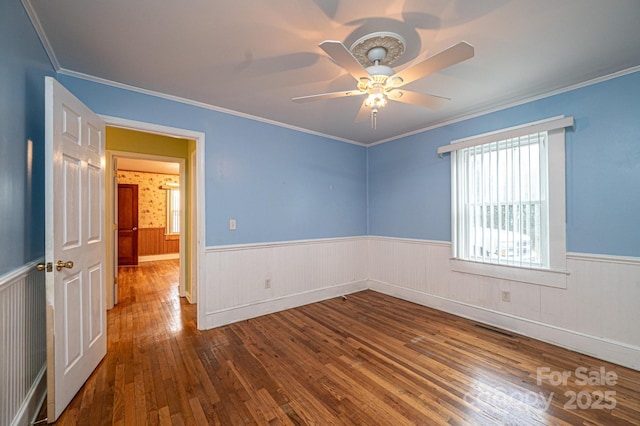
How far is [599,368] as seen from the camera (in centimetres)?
227

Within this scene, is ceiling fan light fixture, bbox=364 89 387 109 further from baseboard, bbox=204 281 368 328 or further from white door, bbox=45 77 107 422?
baseboard, bbox=204 281 368 328

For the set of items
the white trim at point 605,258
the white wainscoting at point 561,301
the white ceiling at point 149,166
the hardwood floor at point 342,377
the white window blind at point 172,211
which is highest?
the white ceiling at point 149,166

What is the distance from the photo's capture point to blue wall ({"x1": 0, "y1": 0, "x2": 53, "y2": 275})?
1.44 meters

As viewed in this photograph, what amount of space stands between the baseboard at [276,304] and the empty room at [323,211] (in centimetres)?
3

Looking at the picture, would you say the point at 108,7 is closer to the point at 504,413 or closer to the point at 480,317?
the point at 504,413

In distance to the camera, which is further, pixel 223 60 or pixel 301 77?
pixel 301 77

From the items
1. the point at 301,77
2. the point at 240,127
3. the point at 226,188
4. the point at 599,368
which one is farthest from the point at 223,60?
the point at 599,368

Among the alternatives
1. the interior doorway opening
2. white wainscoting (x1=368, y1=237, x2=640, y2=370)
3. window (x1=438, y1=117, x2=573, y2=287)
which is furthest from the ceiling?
the interior doorway opening

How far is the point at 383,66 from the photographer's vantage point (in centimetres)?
181

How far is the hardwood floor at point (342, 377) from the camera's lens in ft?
5.74

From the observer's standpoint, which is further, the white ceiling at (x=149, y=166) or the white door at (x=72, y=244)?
the white ceiling at (x=149, y=166)

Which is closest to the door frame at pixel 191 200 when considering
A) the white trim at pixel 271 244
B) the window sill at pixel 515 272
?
the white trim at pixel 271 244

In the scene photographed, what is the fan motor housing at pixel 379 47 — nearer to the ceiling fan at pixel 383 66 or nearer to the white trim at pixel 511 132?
the ceiling fan at pixel 383 66

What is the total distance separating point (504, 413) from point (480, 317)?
1.65m
